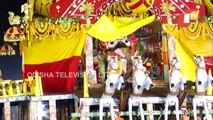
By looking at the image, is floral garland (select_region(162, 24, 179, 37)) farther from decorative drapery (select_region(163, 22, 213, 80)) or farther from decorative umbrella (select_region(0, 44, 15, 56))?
decorative umbrella (select_region(0, 44, 15, 56))

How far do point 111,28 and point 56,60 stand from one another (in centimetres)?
139

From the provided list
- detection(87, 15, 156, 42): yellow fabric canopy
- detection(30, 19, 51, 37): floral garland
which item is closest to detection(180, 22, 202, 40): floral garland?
detection(87, 15, 156, 42): yellow fabric canopy

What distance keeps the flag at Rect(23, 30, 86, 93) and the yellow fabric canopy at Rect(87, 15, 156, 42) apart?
0.31 metres

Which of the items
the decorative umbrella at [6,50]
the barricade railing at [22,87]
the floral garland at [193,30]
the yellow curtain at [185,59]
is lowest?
the barricade railing at [22,87]

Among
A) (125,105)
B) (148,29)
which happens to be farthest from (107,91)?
(148,29)

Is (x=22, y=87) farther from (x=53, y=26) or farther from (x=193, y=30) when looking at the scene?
(x=193, y=30)

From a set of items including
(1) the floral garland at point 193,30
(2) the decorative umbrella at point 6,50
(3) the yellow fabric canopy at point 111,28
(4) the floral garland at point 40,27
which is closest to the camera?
(3) the yellow fabric canopy at point 111,28

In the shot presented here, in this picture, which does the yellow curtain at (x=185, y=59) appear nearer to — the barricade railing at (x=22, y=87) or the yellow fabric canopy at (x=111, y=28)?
the yellow fabric canopy at (x=111, y=28)

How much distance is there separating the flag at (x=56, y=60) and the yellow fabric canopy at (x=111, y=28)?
0.31 meters

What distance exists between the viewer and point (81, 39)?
10.1m

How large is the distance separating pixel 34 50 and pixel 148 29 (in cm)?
254

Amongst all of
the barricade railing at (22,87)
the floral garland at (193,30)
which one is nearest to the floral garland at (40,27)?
the barricade railing at (22,87)

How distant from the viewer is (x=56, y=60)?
34.4 ft

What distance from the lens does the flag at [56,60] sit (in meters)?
10.1
